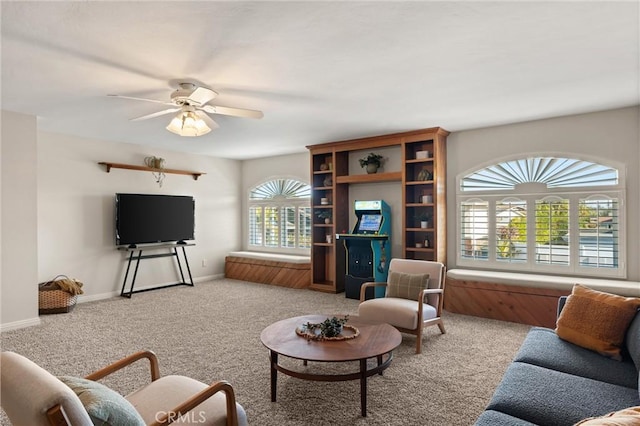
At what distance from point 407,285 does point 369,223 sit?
2.00 meters

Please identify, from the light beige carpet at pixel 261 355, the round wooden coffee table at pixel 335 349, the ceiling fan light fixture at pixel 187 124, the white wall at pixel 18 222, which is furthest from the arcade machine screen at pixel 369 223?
the white wall at pixel 18 222

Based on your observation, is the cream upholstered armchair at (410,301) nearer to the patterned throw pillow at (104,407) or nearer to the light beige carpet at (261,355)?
the light beige carpet at (261,355)

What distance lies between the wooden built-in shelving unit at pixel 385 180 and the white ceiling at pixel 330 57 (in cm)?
90

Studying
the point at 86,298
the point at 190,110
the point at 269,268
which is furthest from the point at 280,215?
the point at 190,110

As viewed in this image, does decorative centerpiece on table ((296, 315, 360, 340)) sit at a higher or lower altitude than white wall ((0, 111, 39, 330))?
lower

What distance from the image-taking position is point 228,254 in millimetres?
7980

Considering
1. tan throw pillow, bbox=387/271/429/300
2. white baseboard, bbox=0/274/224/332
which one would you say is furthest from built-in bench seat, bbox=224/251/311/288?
tan throw pillow, bbox=387/271/429/300

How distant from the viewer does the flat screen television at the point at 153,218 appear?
237 inches

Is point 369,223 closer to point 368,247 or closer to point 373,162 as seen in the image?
point 368,247

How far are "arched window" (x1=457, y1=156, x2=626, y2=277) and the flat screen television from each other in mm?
4753

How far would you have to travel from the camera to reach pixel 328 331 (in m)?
2.86

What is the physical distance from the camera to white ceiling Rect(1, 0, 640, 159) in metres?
2.25

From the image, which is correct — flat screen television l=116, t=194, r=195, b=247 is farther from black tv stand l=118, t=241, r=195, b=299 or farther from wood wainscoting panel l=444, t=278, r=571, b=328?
wood wainscoting panel l=444, t=278, r=571, b=328

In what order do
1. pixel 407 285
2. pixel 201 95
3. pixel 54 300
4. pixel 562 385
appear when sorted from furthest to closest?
pixel 54 300 < pixel 407 285 < pixel 201 95 < pixel 562 385
